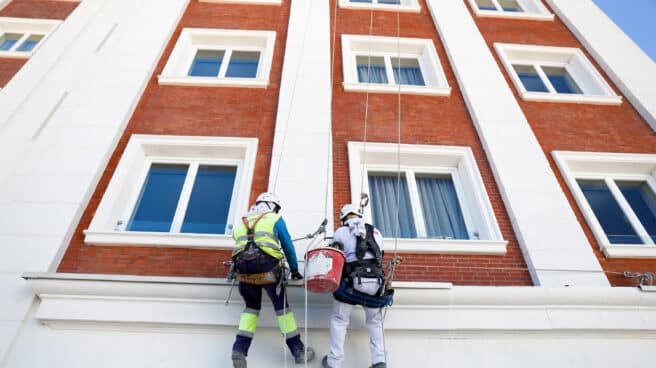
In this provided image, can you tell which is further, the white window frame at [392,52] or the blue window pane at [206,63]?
the blue window pane at [206,63]

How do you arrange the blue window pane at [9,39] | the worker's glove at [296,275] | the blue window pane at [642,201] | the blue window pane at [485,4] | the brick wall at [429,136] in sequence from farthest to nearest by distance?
1. the blue window pane at [485,4]
2. the blue window pane at [9,39]
3. the blue window pane at [642,201]
4. the brick wall at [429,136]
5. the worker's glove at [296,275]

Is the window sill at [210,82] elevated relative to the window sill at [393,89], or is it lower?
elevated

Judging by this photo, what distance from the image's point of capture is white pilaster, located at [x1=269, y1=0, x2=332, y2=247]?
5680 mm

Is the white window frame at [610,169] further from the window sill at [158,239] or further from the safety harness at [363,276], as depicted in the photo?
the window sill at [158,239]

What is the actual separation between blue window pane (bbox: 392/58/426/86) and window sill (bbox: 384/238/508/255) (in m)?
4.33

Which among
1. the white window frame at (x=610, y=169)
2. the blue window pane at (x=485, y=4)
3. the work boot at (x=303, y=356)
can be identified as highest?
the blue window pane at (x=485, y=4)

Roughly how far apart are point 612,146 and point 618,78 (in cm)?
226

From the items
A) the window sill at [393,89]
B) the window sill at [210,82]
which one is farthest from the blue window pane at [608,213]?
the window sill at [210,82]

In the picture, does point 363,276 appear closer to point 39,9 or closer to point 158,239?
point 158,239

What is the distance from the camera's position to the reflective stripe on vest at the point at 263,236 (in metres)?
4.12

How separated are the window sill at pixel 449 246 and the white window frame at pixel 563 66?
3.77 metres

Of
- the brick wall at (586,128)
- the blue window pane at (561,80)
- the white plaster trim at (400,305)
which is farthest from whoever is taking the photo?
the blue window pane at (561,80)

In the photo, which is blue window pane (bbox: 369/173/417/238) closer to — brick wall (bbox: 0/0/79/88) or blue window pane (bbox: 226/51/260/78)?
blue window pane (bbox: 226/51/260/78)

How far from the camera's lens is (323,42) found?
879cm
